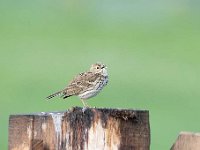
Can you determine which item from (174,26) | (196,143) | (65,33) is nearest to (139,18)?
(174,26)

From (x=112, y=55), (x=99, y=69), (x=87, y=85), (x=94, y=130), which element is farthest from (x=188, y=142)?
(x=112, y=55)

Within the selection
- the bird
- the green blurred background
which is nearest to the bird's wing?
the bird

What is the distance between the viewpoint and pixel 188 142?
4.45 meters

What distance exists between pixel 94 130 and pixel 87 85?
18.6ft

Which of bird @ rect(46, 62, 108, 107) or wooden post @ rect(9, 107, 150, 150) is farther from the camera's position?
bird @ rect(46, 62, 108, 107)

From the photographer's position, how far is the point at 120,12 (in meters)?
33.1

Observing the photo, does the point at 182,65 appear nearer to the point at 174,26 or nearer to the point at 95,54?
the point at 95,54

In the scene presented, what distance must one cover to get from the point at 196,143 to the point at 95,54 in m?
19.2

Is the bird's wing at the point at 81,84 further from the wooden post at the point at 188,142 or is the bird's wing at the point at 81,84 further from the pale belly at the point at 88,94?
the wooden post at the point at 188,142

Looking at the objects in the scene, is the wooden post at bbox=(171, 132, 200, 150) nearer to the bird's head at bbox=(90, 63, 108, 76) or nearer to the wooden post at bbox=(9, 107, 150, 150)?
the wooden post at bbox=(9, 107, 150, 150)

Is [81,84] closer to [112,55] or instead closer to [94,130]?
[94,130]

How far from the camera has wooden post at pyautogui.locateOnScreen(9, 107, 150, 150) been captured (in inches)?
170

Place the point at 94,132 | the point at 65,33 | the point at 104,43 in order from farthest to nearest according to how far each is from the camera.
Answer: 1. the point at 65,33
2. the point at 104,43
3. the point at 94,132

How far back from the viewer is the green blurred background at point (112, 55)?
56.1 feet
